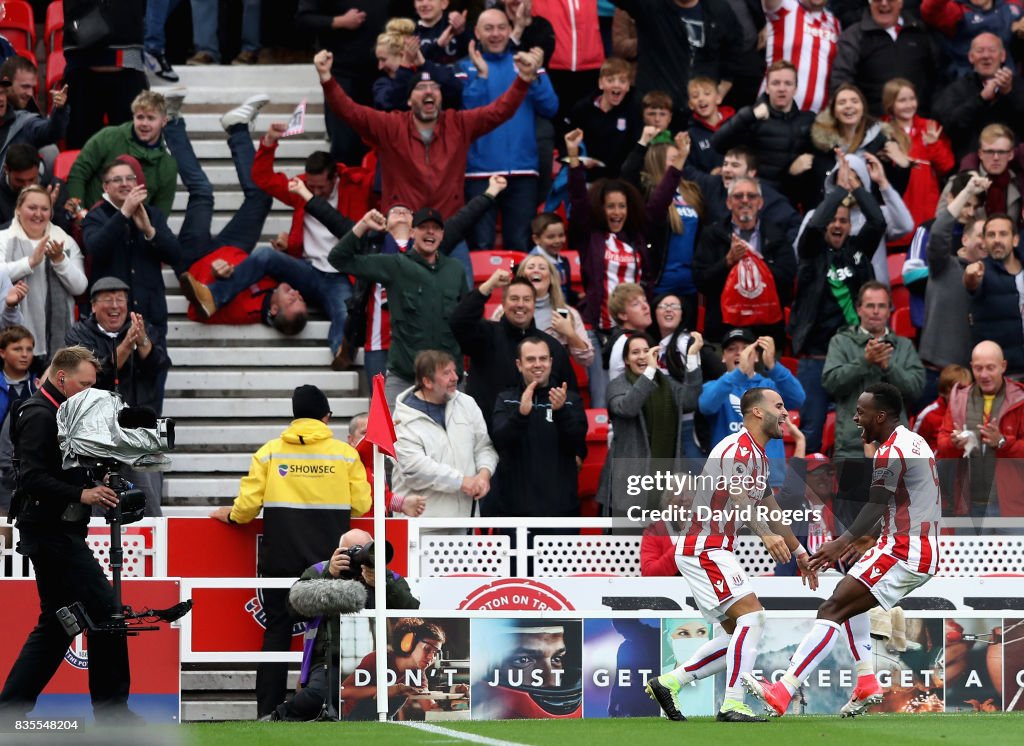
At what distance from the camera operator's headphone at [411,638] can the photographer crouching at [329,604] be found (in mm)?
240

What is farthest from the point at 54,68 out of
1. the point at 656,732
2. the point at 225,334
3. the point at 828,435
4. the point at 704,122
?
the point at 656,732

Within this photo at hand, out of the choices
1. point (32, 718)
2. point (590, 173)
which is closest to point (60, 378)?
point (32, 718)

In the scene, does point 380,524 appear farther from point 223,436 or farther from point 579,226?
point 579,226

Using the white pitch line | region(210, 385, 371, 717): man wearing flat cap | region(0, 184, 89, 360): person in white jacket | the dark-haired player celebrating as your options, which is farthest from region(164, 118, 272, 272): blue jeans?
the dark-haired player celebrating

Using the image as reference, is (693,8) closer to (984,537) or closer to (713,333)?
(713,333)

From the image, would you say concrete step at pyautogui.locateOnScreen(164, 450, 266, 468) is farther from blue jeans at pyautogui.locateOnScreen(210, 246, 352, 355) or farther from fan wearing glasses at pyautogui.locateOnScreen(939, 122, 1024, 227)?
fan wearing glasses at pyautogui.locateOnScreen(939, 122, 1024, 227)

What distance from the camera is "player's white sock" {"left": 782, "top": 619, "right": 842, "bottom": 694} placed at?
440 inches

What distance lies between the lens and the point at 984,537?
13.0 m

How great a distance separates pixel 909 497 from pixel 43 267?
6953 mm

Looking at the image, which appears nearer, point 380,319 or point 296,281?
point 380,319

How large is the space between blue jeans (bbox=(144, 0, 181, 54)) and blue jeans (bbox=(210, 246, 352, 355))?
3405 millimetres

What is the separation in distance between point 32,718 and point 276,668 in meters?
1.86

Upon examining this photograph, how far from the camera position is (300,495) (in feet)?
41.5

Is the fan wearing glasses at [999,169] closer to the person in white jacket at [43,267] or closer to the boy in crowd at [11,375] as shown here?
the person in white jacket at [43,267]
